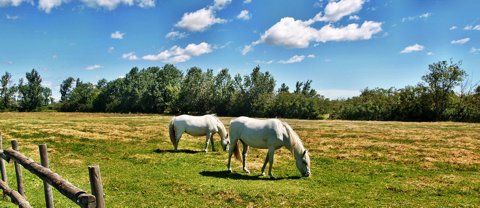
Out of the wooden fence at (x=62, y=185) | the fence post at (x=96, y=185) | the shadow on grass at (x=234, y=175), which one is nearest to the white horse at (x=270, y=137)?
the shadow on grass at (x=234, y=175)

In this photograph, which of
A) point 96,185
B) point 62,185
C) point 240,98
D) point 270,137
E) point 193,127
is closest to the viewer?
point 96,185

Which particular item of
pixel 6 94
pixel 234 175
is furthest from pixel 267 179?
pixel 6 94

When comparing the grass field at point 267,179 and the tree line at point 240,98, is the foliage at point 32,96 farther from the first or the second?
the grass field at point 267,179

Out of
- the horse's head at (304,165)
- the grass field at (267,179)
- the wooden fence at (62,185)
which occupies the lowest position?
the grass field at (267,179)

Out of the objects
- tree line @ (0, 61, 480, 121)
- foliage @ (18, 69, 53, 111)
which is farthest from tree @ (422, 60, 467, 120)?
foliage @ (18, 69, 53, 111)

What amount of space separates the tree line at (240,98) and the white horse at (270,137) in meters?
64.2

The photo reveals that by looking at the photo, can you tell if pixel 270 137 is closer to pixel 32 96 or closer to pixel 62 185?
pixel 62 185

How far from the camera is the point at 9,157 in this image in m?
10.9

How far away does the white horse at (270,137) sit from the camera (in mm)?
16516

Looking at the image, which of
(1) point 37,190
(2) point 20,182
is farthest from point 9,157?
(1) point 37,190

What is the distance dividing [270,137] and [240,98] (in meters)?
93.4

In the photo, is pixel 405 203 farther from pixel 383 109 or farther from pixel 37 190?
pixel 383 109

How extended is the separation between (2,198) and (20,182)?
1235 millimetres

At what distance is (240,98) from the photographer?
110 m
